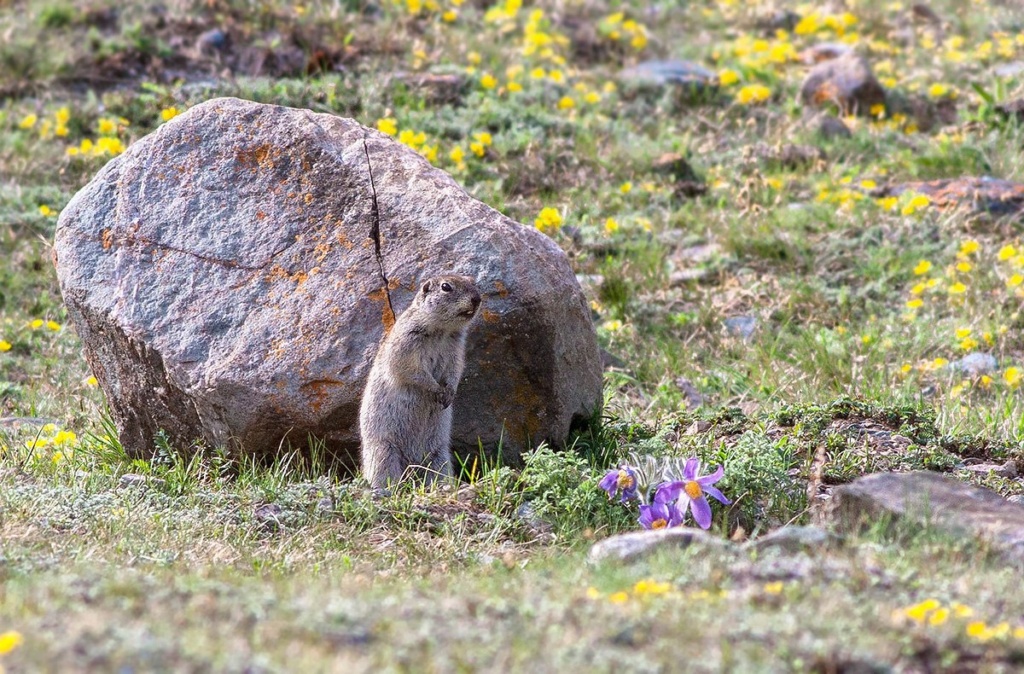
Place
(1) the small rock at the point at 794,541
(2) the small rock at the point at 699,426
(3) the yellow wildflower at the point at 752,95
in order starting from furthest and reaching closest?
1. (3) the yellow wildflower at the point at 752,95
2. (2) the small rock at the point at 699,426
3. (1) the small rock at the point at 794,541

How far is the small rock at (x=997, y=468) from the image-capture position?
6762 millimetres

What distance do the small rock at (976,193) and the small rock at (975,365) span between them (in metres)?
1.94

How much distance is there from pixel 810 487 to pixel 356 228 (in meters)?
2.56

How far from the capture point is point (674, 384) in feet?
27.5

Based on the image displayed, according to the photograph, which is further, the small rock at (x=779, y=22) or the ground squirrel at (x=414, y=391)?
the small rock at (x=779, y=22)

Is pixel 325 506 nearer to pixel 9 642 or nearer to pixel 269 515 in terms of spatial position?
pixel 269 515

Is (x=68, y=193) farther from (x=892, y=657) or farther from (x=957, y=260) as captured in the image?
(x=892, y=657)

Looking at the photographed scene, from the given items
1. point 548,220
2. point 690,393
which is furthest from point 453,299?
point 548,220

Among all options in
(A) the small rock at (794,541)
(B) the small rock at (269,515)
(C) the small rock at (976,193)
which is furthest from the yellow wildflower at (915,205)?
(B) the small rock at (269,515)

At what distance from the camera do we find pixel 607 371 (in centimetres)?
841

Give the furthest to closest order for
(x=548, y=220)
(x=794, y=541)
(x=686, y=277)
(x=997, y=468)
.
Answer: (x=686, y=277) < (x=548, y=220) < (x=997, y=468) < (x=794, y=541)

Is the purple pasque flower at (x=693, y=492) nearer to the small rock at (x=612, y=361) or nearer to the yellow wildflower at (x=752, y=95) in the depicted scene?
the small rock at (x=612, y=361)

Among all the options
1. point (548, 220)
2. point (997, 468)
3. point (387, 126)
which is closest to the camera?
point (997, 468)

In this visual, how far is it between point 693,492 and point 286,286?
2.24 m
